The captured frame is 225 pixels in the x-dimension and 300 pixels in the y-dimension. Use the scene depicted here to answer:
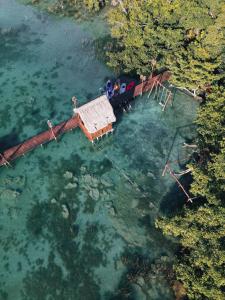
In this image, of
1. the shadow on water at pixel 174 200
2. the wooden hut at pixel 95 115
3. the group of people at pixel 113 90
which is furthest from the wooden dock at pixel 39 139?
the shadow on water at pixel 174 200

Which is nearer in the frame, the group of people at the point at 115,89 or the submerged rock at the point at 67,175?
the submerged rock at the point at 67,175

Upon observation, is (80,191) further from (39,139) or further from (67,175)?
(39,139)

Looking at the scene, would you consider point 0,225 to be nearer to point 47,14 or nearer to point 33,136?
point 33,136

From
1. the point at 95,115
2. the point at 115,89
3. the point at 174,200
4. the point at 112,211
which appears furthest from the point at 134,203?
the point at 115,89

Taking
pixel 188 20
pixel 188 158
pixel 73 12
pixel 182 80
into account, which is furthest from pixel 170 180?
pixel 73 12

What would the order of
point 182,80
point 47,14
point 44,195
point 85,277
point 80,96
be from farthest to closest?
point 47,14
point 80,96
point 182,80
point 44,195
point 85,277

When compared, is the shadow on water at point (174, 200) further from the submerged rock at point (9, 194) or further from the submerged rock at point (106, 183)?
the submerged rock at point (9, 194)
